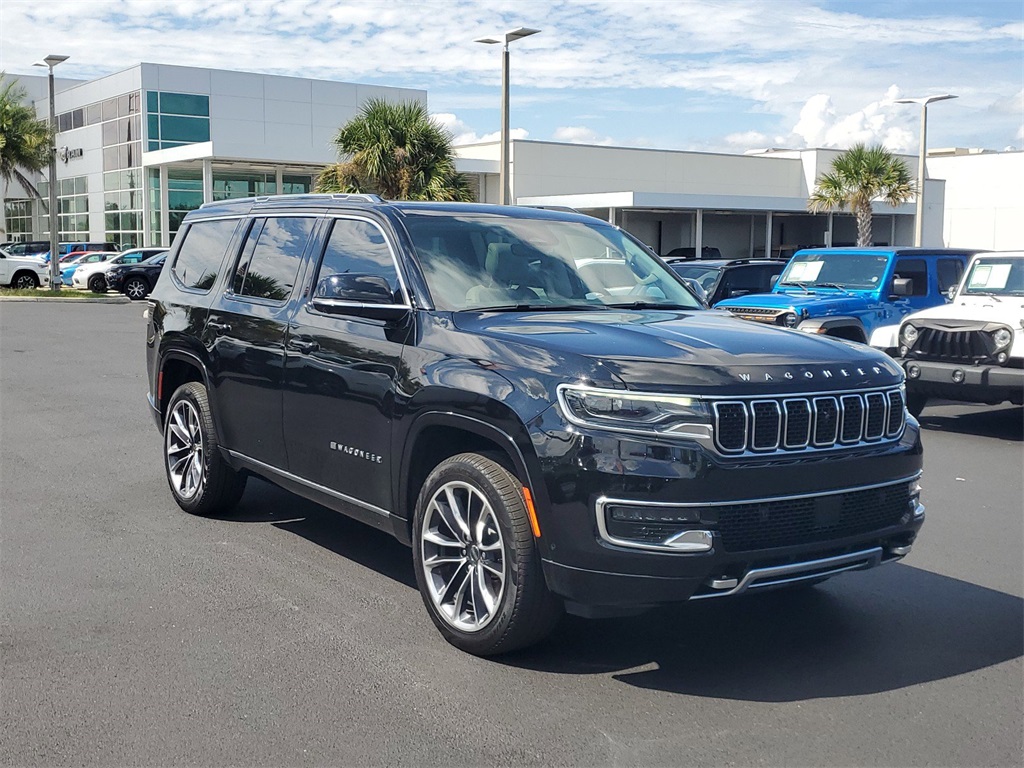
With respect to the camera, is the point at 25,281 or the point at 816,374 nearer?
the point at 816,374

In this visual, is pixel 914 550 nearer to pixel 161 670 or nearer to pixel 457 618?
pixel 457 618

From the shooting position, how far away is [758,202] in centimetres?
4803

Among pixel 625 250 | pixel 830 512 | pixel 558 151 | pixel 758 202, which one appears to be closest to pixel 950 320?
pixel 625 250

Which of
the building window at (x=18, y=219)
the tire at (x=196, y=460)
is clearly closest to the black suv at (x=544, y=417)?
the tire at (x=196, y=460)

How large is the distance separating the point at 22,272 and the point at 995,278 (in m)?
35.4

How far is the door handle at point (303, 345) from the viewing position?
5707mm

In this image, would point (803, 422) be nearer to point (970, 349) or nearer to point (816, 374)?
point (816, 374)

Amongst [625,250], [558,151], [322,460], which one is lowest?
[322,460]

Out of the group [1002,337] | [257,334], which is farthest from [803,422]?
[1002,337]

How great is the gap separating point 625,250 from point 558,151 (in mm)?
46460

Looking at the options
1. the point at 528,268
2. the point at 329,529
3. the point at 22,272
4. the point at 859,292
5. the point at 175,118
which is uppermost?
the point at 175,118

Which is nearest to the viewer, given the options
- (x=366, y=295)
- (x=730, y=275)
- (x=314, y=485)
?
(x=366, y=295)

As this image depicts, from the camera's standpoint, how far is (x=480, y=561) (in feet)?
15.4

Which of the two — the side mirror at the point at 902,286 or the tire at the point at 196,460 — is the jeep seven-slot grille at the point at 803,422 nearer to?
the tire at the point at 196,460
